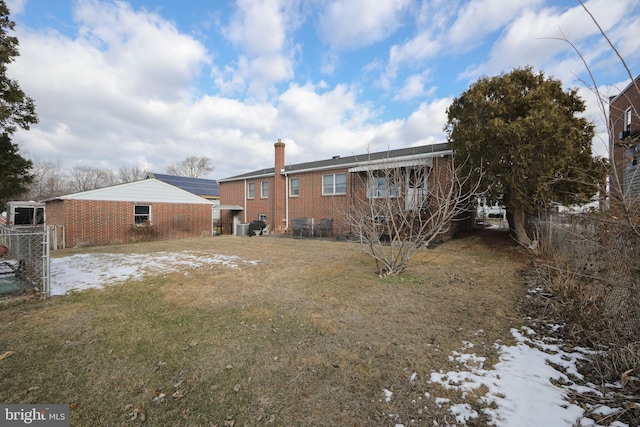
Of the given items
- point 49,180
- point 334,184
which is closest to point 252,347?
point 334,184

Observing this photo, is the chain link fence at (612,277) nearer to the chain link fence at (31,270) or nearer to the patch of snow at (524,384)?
the patch of snow at (524,384)

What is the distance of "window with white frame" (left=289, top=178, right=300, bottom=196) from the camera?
1903cm

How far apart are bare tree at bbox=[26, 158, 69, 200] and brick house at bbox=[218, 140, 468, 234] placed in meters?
28.2

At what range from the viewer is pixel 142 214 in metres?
16.3

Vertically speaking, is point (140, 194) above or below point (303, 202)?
above

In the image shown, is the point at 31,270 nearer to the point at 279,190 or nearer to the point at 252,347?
the point at 252,347

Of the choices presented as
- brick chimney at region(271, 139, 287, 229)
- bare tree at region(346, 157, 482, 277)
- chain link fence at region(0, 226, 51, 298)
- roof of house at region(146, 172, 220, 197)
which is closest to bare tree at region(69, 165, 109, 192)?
roof of house at region(146, 172, 220, 197)

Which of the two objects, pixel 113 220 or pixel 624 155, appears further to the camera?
pixel 113 220

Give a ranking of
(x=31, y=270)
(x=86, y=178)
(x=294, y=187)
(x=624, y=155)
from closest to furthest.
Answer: (x=624, y=155)
(x=31, y=270)
(x=294, y=187)
(x=86, y=178)

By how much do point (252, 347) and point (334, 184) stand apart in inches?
561

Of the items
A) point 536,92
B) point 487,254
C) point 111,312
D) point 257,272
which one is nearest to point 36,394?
point 111,312

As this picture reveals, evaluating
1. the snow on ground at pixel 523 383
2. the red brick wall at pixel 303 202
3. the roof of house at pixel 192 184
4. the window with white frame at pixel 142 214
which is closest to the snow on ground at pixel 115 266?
the window with white frame at pixel 142 214

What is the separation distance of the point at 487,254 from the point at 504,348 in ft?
23.6

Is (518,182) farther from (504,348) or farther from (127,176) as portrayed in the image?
(127,176)
